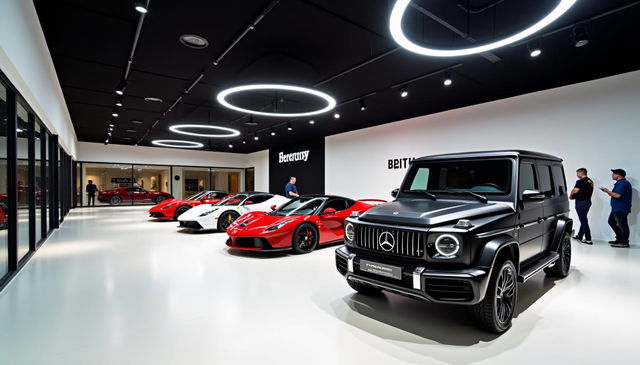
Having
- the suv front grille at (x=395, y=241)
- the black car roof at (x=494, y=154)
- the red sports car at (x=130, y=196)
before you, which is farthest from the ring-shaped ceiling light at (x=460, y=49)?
the red sports car at (x=130, y=196)

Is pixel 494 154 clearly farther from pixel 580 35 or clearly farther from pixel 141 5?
pixel 141 5

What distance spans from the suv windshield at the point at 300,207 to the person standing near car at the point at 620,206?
5078 millimetres

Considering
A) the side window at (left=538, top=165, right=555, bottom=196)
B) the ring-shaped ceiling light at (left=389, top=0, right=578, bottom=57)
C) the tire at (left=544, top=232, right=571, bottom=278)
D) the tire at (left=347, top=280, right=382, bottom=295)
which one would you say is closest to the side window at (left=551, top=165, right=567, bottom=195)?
the side window at (left=538, top=165, right=555, bottom=196)

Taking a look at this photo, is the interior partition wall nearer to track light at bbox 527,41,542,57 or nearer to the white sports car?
the white sports car

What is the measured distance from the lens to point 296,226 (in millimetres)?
4828

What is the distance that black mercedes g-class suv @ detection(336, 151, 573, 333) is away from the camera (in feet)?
6.99

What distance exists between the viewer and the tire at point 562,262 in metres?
3.52

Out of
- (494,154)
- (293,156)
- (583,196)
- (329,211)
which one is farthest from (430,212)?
(293,156)

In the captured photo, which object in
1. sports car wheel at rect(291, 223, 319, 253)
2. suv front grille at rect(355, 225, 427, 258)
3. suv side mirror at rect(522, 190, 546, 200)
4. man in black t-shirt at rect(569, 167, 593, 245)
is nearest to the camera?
suv front grille at rect(355, 225, 427, 258)

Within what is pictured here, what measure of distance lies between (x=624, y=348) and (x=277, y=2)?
14.5 ft

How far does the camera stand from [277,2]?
136 inches

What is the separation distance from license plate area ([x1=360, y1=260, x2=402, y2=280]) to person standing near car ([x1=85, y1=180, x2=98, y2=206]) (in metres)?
17.4

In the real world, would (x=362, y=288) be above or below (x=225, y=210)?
below

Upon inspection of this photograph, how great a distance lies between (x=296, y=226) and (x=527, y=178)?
3186mm
